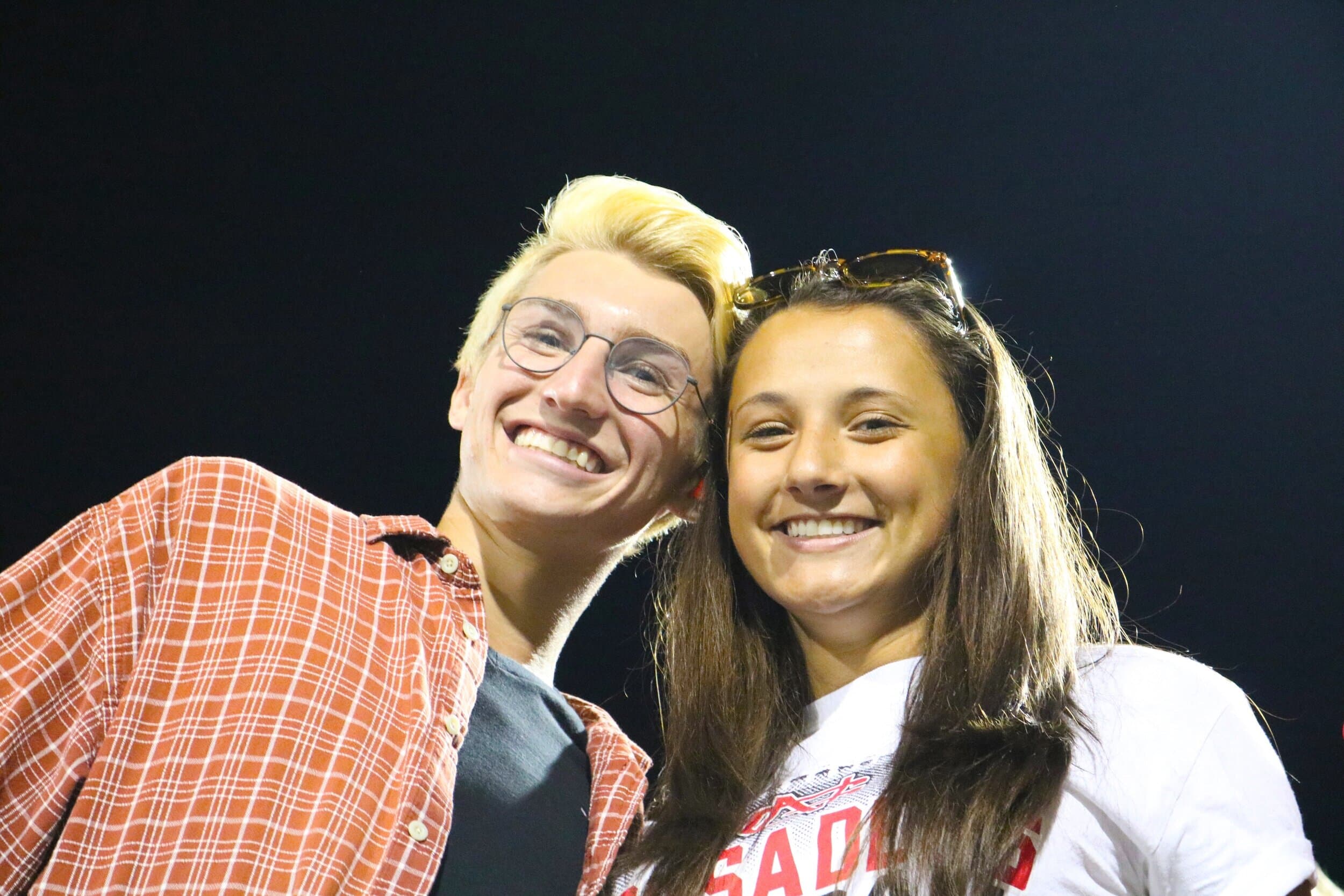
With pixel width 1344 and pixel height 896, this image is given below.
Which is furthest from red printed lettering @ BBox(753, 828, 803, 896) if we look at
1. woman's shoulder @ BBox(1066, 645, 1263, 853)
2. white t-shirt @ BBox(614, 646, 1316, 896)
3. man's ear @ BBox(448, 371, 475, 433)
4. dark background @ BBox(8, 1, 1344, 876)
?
dark background @ BBox(8, 1, 1344, 876)

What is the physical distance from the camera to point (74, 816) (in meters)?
1.47

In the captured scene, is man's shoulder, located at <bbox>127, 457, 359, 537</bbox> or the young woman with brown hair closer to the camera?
the young woman with brown hair

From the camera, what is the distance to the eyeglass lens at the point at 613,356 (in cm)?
217

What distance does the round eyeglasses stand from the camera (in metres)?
2.17

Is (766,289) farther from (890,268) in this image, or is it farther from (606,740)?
(606,740)

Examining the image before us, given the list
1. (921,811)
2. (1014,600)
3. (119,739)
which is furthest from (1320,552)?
(119,739)

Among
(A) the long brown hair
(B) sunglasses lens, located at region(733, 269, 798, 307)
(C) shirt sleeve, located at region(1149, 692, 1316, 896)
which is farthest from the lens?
(B) sunglasses lens, located at region(733, 269, 798, 307)

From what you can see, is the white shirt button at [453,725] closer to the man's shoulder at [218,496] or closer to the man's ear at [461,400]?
the man's shoulder at [218,496]

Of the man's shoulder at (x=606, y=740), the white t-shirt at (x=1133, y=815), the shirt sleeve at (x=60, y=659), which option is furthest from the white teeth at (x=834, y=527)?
the shirt sleeve at (x=60, y=659)

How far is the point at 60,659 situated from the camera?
4.94 feet

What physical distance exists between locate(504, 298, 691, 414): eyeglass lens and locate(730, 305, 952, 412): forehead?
0.70ft

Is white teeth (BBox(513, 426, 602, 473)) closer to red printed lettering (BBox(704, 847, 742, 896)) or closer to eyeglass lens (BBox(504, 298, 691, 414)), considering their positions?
eyeglass lens (BBox(504, 298, 691, 414))

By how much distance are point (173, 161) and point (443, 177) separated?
807mm

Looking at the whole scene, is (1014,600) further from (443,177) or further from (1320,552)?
(443,177)
